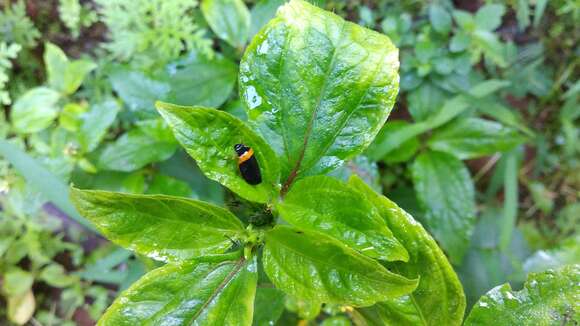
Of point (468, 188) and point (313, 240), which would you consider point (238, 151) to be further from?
point (468, 188)

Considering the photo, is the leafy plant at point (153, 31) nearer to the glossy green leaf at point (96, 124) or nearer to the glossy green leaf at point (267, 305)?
the glossy green leaf at point (96, 124)

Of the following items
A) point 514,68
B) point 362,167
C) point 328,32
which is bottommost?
point 362,167

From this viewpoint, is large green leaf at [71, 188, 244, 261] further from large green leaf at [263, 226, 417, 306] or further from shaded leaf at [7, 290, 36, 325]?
shaded leaf at [7, 290, 36, 325]

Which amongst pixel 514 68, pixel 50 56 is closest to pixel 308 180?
pixel 50 56

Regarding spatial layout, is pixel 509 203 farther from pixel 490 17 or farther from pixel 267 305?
pixel 267 305

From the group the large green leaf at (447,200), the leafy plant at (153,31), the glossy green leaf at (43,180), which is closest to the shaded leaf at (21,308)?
the glossy green leaf at (43,180)

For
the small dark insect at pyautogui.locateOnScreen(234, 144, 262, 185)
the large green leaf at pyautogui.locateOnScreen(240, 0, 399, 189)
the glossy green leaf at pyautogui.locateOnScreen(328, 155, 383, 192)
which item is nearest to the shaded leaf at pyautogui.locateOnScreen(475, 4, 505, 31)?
the glossy green leaf at pyautogui.locateOnScreen(328, 155, 383, 192)
